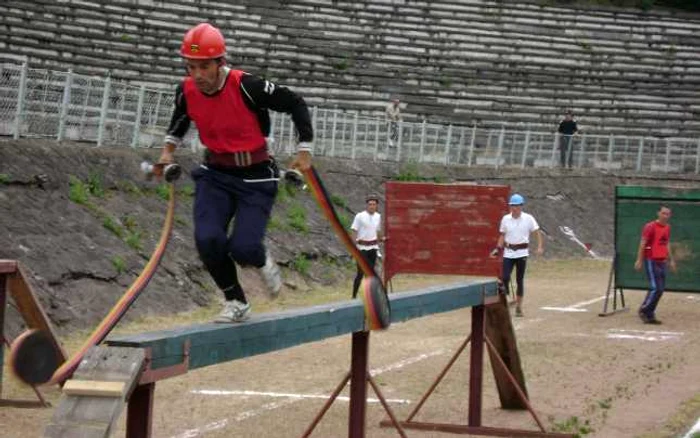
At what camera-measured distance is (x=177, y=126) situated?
8.94 meters

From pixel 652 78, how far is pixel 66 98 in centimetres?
3198

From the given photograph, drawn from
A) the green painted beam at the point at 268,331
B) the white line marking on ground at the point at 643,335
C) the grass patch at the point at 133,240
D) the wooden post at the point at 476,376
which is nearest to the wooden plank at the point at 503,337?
the wooden post at the point at 476,376

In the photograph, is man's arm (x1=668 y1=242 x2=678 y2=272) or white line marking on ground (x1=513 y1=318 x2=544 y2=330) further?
man's arm (x1=668 y1=242 x2=678 y2=272)

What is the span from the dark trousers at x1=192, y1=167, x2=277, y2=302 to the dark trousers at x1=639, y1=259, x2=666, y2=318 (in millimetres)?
13371

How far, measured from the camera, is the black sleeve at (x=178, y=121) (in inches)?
345

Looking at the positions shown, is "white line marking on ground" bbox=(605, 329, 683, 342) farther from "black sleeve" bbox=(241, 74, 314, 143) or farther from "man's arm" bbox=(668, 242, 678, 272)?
"black sleeve" bbox=(241, 74, 314, 143)

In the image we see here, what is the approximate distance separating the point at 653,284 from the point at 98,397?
16198 millimetres

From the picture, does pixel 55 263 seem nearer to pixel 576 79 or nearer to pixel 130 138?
pixel 130 138

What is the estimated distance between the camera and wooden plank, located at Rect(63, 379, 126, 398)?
20.4 feet

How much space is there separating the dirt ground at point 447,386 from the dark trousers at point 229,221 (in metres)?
2.50

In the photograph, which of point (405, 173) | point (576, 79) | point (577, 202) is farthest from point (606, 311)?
point (576, 79)

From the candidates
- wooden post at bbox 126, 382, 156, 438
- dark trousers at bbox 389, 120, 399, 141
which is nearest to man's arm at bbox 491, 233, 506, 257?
dark trousers at bbox 389, 120, 399, 141

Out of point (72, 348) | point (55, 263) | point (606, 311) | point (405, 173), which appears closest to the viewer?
point (72, 348)

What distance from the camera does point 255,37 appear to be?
4547 centimetres
